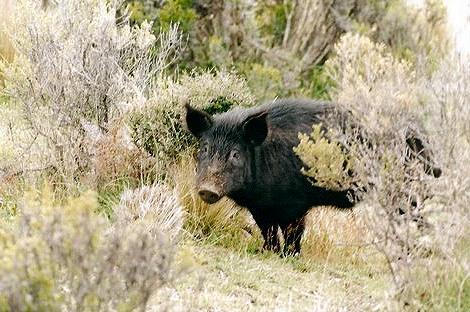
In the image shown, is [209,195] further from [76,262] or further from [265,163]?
[76,262]

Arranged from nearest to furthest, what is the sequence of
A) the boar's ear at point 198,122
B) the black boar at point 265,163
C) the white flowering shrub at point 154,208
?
1. the white flowering shrub at point 154,208
2. the black boar at point 265,163
3. the boar's ear at point 198,122

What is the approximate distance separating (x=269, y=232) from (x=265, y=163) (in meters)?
0.60

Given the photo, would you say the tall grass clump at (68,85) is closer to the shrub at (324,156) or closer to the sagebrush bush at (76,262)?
the shrub at (324,156)

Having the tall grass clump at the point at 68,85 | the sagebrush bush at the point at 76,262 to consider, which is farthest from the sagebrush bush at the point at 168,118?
the sagebrush bush at the point at 76,262

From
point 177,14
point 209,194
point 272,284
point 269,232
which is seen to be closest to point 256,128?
point 209,194

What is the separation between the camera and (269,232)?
7406mm

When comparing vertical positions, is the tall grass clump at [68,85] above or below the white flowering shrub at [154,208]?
above

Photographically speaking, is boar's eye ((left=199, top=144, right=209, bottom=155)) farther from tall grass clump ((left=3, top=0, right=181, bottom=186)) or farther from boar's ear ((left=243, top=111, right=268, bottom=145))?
tall grass clump ((left=3, top=0, right=181, bottom=186))

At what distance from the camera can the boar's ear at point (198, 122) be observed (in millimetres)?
7078

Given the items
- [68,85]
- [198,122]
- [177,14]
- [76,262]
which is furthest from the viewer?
[177,14]

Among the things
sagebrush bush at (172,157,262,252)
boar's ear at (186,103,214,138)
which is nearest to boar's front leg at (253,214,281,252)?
sagebrush bush at (172,157,262,252)

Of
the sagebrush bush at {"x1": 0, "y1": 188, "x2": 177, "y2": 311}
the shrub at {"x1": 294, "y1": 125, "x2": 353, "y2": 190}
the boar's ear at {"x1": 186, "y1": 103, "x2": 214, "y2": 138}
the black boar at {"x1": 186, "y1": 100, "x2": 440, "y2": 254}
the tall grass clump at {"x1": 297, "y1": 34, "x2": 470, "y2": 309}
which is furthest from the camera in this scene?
the boar's ear at {"x1": 186, "y1": 103, "x2": 214, "y2": 138}

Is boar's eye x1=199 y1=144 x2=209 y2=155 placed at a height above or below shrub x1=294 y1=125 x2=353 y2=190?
below

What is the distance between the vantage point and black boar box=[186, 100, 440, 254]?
697cm
